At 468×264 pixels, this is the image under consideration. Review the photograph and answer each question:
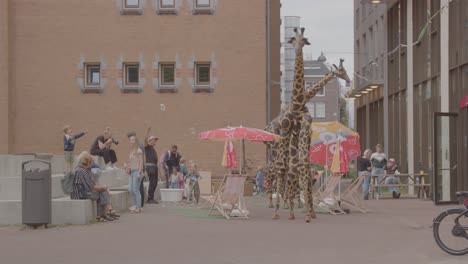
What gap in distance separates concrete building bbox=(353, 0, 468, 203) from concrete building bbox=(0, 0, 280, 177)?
18.9 feet

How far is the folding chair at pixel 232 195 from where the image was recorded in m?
18.2

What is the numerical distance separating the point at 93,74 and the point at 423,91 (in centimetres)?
1318

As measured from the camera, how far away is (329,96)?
336 feet

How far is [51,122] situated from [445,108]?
15.9 metres

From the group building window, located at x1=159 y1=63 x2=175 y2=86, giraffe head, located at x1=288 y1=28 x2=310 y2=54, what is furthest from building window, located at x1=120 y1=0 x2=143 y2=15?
giraffe head, located at x1=288 y1=28 x2=310 y2=54

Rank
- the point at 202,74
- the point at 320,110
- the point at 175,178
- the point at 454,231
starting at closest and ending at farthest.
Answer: the point at 454,231
the point at 175,178
the point at 202,74
the point at 320,110

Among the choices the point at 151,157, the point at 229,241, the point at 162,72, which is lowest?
the point at 229,241

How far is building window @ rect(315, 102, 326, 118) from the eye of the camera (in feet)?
336

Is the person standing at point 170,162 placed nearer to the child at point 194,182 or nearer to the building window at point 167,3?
the child at point 194,182

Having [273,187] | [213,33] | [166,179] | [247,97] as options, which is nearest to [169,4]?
[213,33]

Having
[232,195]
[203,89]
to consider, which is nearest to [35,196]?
[232,195]

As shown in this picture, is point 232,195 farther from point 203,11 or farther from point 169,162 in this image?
Result: point 203,11

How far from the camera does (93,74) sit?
110 ft

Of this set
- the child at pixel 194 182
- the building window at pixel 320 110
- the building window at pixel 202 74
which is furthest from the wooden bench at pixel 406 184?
the building window at pixel 320 110
